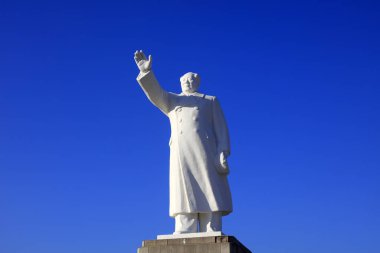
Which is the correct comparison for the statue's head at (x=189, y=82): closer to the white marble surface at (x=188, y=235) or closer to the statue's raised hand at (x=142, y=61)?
the statue's raised hand at (x=142, y=61)

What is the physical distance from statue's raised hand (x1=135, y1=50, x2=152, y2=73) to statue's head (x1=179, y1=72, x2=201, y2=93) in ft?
3.19

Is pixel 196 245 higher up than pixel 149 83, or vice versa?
pixel 149 83

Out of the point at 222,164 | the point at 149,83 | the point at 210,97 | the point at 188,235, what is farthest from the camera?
the point at 210,97

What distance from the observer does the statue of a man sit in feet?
32.3

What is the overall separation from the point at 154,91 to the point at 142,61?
611mm

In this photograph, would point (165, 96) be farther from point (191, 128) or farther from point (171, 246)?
point (171, 246)

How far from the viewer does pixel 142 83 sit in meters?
10.2

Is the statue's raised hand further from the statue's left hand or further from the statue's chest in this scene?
the statue's left hand

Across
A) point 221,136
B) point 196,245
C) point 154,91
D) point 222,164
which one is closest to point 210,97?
point 221,136

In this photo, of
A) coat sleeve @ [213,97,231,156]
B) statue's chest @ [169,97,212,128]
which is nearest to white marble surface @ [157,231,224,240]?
coat sleeve @ [213,97,231,156]

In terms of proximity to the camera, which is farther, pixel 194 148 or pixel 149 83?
pixel 149 83

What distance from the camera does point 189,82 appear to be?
426 inches

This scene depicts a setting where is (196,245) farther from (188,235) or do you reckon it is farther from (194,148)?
(194,148)

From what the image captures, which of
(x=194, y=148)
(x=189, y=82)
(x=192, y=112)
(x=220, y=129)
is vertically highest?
(x=189, y=82)
